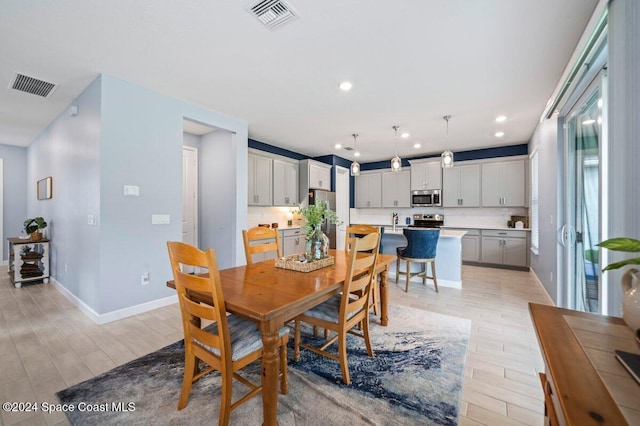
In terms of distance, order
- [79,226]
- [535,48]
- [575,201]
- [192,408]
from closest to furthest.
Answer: [192,408], [535,48], [575,201], [79,226]

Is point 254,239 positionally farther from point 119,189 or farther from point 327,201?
point 327,201

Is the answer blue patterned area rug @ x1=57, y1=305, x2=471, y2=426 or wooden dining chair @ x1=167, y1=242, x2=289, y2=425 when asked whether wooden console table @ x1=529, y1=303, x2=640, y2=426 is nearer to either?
blue patterned area rug @ x1=57, y1=305, x2=471, y2=426

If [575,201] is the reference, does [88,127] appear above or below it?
above

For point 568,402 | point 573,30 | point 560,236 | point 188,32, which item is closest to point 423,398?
point 568,402

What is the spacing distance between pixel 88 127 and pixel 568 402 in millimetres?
4327

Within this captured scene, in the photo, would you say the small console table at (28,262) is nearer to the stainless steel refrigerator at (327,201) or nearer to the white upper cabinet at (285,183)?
the white upper cabinet at (285,183)

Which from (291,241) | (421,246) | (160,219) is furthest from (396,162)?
(160,219)

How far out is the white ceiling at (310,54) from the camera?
1.99 m

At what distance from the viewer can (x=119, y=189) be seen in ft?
9.78

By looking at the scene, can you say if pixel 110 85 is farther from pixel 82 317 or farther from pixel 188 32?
pixel 82 317

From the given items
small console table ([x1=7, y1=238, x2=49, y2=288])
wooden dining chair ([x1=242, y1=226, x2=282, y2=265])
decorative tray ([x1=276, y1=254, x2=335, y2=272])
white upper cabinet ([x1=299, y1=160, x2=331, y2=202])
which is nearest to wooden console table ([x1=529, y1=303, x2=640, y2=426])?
decorative tray ([x1=276, y1=254, x2=335, y2=272])

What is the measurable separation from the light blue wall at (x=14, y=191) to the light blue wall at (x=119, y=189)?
3504 millimetres

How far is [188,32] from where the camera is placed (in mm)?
2227

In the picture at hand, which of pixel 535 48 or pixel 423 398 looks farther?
pixel 535 48
